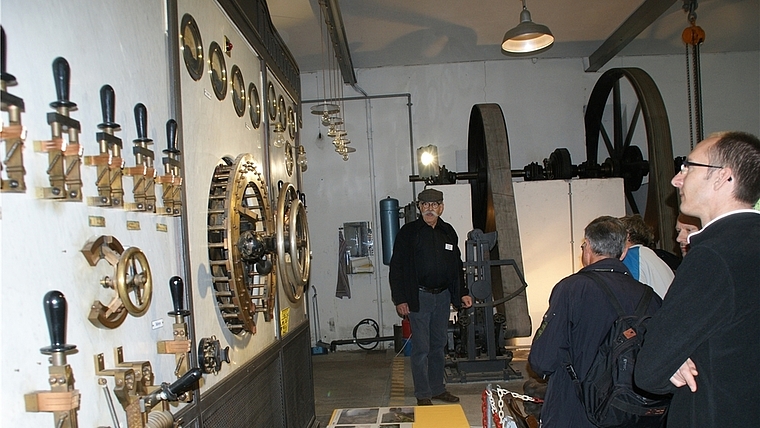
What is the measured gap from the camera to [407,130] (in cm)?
698

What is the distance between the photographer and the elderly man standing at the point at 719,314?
1.20 m

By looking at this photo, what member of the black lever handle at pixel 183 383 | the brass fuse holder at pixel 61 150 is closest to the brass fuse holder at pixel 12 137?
the brass fuse holder at pixel 61 150

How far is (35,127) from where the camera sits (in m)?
1.11

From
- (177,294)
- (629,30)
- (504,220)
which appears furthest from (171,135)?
(629,30)

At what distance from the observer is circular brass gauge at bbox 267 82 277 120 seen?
3.30 meters

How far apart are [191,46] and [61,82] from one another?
3.48 feet

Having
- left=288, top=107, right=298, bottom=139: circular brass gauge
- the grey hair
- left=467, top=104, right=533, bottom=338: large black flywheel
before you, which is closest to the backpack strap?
the grey hair

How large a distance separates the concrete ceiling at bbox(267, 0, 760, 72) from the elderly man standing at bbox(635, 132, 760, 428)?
14.1 ft

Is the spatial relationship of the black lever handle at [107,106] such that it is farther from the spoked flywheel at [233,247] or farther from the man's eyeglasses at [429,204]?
the man's eyeglasses at [429,204]

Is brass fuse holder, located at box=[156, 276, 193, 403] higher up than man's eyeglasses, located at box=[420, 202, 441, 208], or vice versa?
man's eyeglasses, located at box=[420, 202, 441, 208]

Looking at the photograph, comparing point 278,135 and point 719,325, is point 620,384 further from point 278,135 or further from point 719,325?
point 278,135

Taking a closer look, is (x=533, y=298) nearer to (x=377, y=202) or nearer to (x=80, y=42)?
(x=377, y=202)

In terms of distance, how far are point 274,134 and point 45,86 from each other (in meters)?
2.24

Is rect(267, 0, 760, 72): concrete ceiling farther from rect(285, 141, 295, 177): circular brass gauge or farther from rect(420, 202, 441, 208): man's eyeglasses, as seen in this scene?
rect(420, 202, 441, 208): man's eyeglasses
